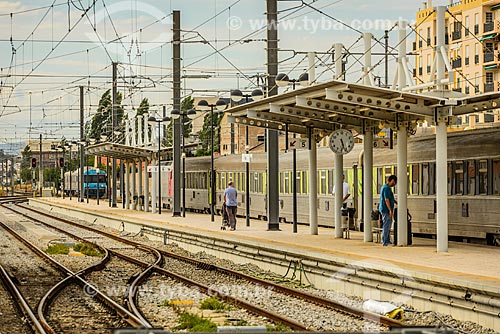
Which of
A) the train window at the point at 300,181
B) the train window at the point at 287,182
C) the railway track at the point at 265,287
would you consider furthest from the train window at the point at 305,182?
the railway track at the point at 265,287

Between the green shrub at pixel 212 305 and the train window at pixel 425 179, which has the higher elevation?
the train window at pixel 425 179

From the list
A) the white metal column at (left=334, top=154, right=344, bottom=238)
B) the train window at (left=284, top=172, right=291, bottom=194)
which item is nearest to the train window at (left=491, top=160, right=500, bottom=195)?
the white metal column at (left=334, top=154, right=344, bottom=238)

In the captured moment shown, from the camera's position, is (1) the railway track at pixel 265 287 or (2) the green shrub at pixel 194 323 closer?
(2) the green shrub at pixel 194 323

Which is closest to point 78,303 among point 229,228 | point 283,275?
point 283,275

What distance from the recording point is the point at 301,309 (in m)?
16.4

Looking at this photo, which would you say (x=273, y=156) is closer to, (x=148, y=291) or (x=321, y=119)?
(x=321, y=119)

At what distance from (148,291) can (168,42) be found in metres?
24.8

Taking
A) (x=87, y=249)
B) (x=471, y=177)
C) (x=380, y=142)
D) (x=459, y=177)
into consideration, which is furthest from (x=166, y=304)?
(x=87, y=249)

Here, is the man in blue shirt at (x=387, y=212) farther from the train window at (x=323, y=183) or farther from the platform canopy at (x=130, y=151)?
the platform canopy at (x=130, y=151)

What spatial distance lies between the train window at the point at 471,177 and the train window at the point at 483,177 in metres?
0.28

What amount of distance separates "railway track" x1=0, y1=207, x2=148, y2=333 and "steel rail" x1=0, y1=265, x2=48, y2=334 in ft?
0.34

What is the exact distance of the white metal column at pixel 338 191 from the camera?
88.8 feet

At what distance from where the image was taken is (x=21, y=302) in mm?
17359

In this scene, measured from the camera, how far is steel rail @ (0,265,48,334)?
1428cm
